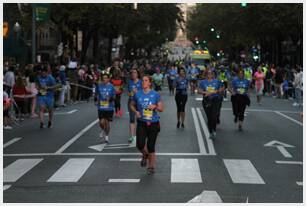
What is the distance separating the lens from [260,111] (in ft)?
88.1

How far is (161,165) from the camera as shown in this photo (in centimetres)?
1283

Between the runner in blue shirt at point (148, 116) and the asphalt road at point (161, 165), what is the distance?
1.42ft

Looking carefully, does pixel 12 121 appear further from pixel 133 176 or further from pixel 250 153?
pixel 133 176

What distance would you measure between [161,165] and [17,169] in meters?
2.51

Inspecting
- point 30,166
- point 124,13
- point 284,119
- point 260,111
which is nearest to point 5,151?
point 30,166

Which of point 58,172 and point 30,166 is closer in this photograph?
point 58,172

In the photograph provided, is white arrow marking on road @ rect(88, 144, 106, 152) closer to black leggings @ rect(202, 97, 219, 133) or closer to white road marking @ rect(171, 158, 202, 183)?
white road marking @ rect(171, 158, 202, 183)

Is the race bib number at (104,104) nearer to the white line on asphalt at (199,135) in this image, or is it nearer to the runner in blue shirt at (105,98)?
the runner in blue shirt at (105,98)

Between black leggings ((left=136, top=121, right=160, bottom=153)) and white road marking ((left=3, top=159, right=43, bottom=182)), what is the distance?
2.02 m

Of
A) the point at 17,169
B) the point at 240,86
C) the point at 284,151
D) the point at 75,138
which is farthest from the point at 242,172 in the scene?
the point at 240,86

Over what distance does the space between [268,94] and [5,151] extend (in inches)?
1089

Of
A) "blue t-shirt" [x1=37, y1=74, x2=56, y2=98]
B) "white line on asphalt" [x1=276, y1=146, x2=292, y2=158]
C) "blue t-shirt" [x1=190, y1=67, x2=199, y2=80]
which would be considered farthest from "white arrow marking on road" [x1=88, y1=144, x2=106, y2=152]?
"blue t-shirt" [x1=190, y1=67, x2=199, y2=80]

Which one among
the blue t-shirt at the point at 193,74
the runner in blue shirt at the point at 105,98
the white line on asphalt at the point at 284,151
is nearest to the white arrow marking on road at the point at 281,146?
the white line on asphalt at the point at 284,151

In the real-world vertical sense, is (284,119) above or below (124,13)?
below
